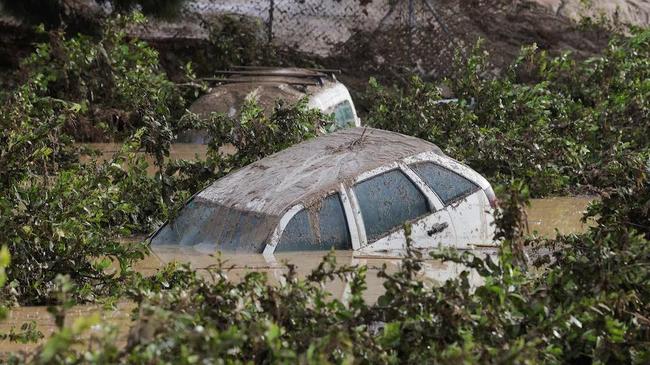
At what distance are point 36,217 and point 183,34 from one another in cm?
1419

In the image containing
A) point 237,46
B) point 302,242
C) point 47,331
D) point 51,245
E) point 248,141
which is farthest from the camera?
point 237,46

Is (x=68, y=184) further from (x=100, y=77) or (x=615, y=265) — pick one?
(x=100, y=77)

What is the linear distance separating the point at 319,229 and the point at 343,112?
6.75 metres

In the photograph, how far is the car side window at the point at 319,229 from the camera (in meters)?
11.4

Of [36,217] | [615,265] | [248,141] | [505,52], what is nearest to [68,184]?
[36,217]

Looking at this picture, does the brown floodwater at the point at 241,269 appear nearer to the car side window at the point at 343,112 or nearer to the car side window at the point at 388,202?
the car side window at the point at 388,202

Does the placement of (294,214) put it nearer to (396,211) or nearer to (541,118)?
(396,211)

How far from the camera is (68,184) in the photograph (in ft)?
36.7

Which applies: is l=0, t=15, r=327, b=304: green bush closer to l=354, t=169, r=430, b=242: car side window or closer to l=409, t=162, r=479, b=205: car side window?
l=354, t=169, r=430, b=242: car side window

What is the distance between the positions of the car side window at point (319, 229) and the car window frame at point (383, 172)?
12 cm

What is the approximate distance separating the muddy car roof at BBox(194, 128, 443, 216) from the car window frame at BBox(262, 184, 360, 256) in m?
0.04

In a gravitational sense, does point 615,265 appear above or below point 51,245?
above

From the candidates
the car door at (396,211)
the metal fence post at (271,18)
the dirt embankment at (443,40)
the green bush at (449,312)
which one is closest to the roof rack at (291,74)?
the dirt embankment at (443,40)

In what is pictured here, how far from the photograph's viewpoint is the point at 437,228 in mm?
11945
